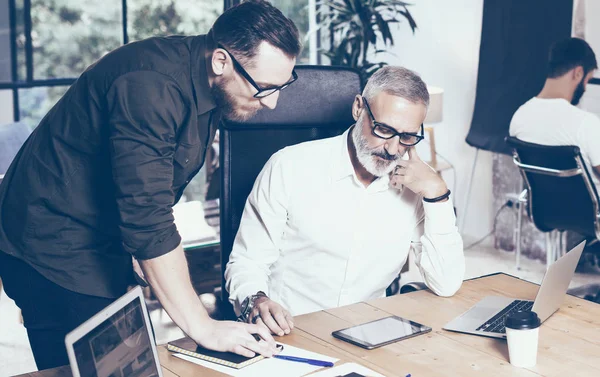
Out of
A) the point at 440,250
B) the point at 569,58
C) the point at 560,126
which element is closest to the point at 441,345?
the point at 440,250

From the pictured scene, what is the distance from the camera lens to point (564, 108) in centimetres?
371

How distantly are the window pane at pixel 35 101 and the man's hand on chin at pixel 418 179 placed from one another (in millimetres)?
3350

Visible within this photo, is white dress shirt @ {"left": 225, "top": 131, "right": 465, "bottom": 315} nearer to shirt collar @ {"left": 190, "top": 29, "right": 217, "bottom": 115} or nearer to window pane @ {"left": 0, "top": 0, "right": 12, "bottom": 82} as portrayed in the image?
shirt collar @ {"left": 190, "top": 29, "right": 217, "bottom": 115}

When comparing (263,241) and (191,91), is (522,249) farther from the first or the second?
(191,91)

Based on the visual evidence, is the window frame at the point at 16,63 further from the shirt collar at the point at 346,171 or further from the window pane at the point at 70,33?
the shirt collar at the point at 346,171

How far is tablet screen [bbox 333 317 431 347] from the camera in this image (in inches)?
62.2

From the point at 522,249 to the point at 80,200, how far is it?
379 centimetres

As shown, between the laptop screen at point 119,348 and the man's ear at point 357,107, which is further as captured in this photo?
the man's ear at point 357,107

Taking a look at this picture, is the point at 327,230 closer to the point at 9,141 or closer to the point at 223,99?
the point at 223,99

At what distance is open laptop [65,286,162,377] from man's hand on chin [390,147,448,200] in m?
0.95

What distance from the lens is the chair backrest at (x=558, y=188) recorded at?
3279 millimetres

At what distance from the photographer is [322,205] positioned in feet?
6.88

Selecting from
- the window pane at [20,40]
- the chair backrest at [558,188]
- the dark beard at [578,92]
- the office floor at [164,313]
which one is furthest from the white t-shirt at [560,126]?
the window pane at [20,40]

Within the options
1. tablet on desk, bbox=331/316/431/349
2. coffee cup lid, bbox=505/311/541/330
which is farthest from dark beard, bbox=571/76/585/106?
coffee cup lid, bbox=505/311/541/330
